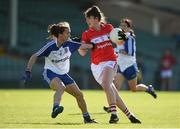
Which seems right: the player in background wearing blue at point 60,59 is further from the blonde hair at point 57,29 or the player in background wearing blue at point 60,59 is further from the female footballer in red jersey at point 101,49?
the female footballer in red jersey at point 101,49

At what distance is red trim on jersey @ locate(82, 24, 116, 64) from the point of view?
14.5 metres

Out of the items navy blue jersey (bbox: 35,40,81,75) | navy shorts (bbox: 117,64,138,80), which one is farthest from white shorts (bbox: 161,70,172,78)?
navy blue jersey (bbox: 35,40,81,75)

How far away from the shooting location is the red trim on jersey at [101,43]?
14523 millimetres

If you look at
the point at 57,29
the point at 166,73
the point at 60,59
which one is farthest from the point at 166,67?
the point at 57,29

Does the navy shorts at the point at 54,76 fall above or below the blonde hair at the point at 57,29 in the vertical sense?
below

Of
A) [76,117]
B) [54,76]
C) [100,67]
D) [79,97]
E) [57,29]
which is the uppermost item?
[57,29]

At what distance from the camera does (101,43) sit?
47.6 ft

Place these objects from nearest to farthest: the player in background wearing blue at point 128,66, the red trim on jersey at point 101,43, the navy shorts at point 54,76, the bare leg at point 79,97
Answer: the red trim on jersey at point 101,43 → the bare leg at point 79,97 → the navy shorts at point 54,76 → the player in background wearing blue at point 128,66

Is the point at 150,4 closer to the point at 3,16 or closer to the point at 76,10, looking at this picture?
the point at 76,10

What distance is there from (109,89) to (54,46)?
1473mm

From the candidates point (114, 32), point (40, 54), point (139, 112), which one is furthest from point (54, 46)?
point (139, 112)

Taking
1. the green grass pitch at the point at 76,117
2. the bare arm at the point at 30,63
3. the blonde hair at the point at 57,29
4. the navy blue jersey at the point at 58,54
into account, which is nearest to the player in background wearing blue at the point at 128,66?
the green grass pitch at the point at 76,117

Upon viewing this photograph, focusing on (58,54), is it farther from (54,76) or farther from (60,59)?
(54,76)

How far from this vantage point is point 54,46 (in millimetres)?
14883
